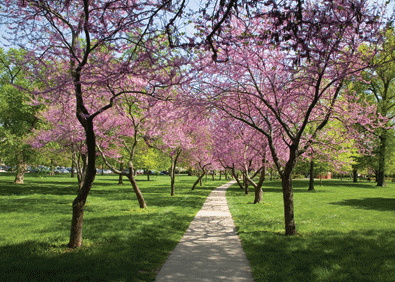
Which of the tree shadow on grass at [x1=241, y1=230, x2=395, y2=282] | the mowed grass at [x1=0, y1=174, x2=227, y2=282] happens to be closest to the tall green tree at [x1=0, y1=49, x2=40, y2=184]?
the mowed grass at [x1=0, y1=174, x2=227, y2=282]

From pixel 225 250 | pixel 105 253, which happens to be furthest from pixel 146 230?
pixel 225 250

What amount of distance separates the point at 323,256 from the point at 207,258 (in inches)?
109

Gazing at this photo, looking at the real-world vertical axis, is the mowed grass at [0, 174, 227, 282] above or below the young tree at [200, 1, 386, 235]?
below

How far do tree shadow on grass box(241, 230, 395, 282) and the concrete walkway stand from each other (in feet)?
1.01

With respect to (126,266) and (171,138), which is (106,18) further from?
(171,138)

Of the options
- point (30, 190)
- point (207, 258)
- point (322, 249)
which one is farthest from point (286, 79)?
point (30, 190)

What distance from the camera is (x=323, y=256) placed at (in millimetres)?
6008

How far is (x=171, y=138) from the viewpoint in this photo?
16.5 meters

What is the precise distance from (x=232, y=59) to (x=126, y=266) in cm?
699

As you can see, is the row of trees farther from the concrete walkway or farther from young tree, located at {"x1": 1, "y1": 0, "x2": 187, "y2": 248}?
the concrete walkway

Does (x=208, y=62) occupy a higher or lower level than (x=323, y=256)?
higher

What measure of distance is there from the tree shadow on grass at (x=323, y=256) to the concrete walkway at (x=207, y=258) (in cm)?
31

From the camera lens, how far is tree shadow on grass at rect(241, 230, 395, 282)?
16.0 feet

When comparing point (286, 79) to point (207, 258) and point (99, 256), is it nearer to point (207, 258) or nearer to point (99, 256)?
point (207, 258)
